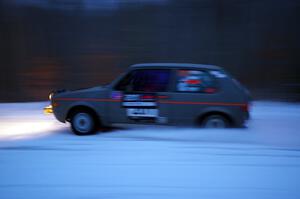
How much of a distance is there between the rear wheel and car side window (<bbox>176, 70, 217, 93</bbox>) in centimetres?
53

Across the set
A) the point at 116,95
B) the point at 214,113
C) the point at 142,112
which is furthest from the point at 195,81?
the point at 116,95

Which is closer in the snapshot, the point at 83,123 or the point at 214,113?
the point at 214,113

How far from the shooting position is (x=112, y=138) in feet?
22.8

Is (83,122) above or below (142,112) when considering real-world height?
below

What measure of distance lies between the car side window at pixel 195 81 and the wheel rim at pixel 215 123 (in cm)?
57

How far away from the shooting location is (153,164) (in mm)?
5090

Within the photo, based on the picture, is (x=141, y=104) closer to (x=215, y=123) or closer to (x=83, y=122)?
(x=83, y=122)

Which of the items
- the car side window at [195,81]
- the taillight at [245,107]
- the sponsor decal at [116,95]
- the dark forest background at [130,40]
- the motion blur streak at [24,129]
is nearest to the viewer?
the taillight at [245,107]

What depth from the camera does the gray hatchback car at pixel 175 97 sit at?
711 cm

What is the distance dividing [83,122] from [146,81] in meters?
1.56

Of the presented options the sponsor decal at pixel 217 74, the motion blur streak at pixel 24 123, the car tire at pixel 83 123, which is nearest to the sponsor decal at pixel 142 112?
the car tire at pixel 83 123

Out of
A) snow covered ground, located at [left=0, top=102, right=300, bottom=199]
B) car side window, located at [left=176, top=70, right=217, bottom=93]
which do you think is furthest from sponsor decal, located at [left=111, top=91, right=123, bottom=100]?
car side window, located at [left=176, top=70, right=217, bottom=93]

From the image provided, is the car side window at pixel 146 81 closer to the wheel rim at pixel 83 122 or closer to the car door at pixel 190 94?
the car door at pixel 190 94

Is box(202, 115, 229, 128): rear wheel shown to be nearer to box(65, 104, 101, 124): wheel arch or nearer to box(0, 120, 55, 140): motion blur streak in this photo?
box(65, 104, 101, 124): wheel arch
